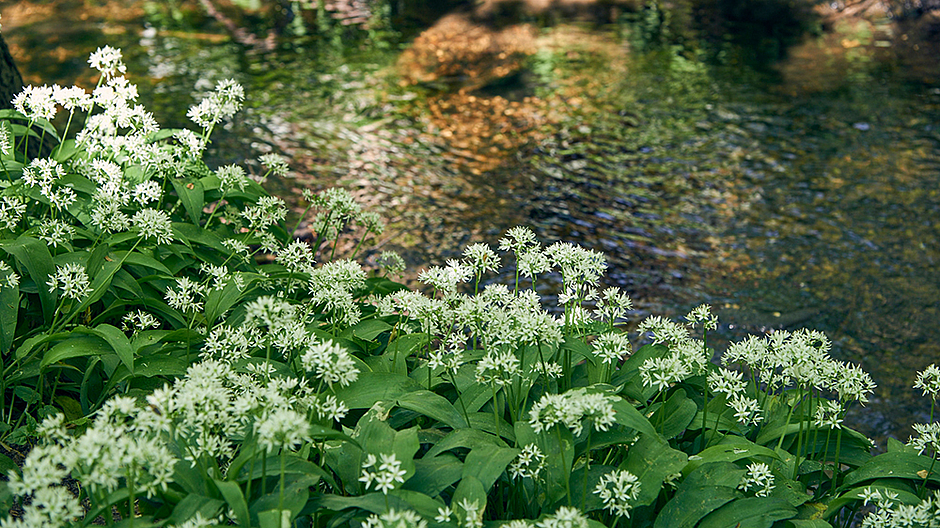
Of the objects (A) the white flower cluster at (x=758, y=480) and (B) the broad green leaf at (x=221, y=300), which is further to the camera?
(B) the broad green leaf at (x=221, y=300)

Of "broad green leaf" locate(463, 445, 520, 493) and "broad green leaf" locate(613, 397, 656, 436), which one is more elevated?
"broad green leaf" locate(613, 397, 656, 436)

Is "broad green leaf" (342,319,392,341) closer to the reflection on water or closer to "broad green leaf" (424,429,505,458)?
"broad green leaf" (424,429,505,458)

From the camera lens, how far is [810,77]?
954 centimetres

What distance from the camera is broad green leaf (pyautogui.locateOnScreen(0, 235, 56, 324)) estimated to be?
2.66m

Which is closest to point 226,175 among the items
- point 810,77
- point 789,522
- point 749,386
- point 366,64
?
point 749,386

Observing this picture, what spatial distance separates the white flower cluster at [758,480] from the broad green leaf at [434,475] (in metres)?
0.82

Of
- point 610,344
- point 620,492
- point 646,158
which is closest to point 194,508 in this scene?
point 620,492

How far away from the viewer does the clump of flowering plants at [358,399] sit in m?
1.80

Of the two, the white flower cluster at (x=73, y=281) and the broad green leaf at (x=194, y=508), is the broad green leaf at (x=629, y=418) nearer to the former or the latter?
the broad green leaf at (x=194, y=508)

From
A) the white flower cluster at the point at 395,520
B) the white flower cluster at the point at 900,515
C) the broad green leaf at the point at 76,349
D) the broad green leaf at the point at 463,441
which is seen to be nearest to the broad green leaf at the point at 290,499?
the white flower cluster at the point at 395,520

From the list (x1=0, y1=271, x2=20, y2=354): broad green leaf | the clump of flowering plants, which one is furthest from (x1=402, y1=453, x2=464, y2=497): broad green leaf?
(x1=0, y1=271, x2=20, y2=354): broad green leaf

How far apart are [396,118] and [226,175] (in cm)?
491

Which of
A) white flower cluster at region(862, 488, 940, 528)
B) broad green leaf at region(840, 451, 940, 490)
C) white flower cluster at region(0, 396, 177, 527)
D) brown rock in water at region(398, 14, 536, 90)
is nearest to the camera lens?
white flower cluster at region(0, 396, 177, 527)

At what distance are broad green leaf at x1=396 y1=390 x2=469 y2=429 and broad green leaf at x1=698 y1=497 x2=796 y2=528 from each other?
762 mm
